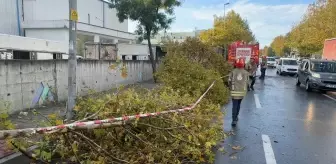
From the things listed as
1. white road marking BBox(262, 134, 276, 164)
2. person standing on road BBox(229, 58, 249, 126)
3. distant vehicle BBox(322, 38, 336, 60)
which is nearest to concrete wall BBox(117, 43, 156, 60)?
person standing on road BBox(229, 58, 249, 126)

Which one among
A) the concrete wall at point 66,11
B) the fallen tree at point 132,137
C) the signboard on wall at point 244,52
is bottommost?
the fallen tree at point 132,137

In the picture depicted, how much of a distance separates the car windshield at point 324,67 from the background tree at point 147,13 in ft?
28.1

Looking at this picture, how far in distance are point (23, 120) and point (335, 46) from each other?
1027 inches

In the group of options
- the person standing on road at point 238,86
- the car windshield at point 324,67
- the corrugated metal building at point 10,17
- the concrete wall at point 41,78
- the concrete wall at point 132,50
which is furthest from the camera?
the corrugated metal building at point 10,17

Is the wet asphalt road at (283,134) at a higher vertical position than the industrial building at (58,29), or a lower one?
lower

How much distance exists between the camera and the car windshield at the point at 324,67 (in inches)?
576

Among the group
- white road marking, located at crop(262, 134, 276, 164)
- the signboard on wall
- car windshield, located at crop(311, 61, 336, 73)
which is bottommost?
Result: white road marking, located at crop(262, 134, 276, 164)

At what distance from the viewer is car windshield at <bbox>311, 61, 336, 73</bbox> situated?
14.6 m

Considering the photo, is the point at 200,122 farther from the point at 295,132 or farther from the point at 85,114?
the point at 295,132

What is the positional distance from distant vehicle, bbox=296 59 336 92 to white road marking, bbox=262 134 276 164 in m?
9.54

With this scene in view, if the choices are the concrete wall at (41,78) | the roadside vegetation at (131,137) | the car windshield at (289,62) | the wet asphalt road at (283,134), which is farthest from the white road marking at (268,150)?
the car windshield at (289,62)

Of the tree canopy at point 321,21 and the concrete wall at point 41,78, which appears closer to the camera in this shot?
the concrete wall at point 41,78

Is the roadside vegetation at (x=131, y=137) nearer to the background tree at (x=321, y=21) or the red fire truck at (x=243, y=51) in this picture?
the red fire truck at (x=243, y=51)

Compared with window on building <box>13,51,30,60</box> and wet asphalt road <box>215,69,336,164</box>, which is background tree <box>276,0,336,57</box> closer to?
wet asphalt road <box>215,69,336,164</box>
